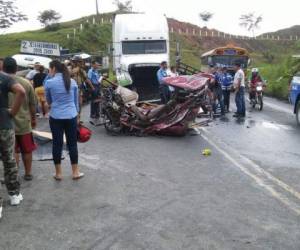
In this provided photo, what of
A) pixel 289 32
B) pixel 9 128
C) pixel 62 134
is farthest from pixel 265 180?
pixel 289 32

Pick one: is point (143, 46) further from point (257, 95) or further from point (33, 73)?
point (33, 73)

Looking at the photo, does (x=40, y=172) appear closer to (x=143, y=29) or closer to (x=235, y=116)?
(x=235, y=116)

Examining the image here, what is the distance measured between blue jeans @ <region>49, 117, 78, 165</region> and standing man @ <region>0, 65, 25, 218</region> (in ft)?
4.70

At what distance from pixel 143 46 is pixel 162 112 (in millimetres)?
9264

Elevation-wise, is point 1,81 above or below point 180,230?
above

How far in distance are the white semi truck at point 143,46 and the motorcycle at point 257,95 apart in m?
3.84

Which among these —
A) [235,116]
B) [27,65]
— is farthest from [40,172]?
[27,65]

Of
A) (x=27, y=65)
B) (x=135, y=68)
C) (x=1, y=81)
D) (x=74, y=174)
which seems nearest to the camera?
(x=1, y=81)

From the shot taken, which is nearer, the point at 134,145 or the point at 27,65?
the point at 134,145

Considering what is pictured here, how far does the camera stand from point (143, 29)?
21.5 meters

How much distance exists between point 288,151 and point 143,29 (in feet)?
39.4

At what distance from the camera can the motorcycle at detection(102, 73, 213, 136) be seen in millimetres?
12609

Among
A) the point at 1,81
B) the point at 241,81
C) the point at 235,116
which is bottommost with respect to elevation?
the point at 235,116

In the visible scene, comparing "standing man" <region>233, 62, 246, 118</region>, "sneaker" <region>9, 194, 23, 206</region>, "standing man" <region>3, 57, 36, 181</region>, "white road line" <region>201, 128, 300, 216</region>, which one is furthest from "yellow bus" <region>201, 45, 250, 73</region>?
"sneaker" <region>9, 194, 23, 206</region>
